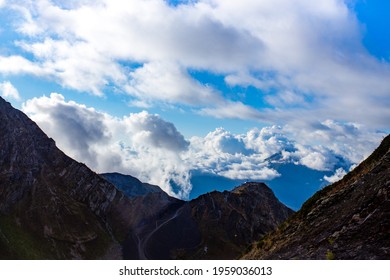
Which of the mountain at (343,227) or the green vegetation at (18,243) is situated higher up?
the green vegetation at (18,243)

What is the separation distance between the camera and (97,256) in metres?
184

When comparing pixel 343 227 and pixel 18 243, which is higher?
pixel 18 243

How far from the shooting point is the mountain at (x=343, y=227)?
76.0 ft

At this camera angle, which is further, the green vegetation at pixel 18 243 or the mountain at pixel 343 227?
the green vegetation at pixel 18 243

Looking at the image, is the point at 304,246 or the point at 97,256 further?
the point at 97,256

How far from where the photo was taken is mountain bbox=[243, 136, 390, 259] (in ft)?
76.0

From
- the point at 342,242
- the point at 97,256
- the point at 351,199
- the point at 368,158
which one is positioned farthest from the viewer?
the point at 97,256

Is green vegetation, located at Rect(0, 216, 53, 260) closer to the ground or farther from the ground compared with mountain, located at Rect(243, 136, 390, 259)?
farther from the ground

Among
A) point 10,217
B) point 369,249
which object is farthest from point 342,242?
point 10,217

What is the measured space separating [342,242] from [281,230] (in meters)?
11.1

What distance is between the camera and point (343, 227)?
86.6 ft

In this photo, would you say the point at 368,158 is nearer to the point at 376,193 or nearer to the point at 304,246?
the point at 376,193

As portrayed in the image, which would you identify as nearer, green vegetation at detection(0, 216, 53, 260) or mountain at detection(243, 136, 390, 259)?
mountain at detection(243, 136, 390, 259)
